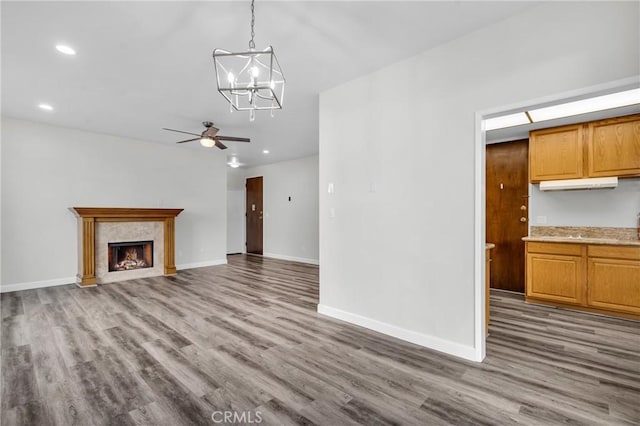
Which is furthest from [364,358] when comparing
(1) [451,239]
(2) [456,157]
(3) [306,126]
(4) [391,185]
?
(3) [306,126]

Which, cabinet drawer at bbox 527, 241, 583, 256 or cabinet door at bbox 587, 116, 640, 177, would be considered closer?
cabinet door at bbox 587, 116, 640, 177

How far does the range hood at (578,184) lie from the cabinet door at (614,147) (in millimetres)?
76

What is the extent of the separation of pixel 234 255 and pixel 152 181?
3640mm

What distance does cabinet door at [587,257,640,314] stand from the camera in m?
3.44

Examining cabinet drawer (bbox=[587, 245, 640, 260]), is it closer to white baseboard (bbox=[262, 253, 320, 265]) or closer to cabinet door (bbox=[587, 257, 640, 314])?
cabinet door (bbox=[587, 257, 640, 314])

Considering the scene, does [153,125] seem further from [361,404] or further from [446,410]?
[446,410]

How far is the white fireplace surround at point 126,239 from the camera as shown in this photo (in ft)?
17.6

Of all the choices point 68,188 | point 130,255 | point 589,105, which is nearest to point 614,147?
point 589,105

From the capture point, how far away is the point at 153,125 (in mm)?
5090

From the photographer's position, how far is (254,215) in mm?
9414

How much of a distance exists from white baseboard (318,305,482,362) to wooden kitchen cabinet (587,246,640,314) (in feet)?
7.84

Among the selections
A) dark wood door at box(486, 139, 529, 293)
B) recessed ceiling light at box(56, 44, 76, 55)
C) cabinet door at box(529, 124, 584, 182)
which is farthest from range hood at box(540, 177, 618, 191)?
recessed ceiling light at box(56, 44, 76, 55)

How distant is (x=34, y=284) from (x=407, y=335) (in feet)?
19.6

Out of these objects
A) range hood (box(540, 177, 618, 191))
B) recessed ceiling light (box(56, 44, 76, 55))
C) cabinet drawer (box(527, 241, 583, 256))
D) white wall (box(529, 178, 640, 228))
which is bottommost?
cabinet drawer (box(527, 241, 583, 256))
